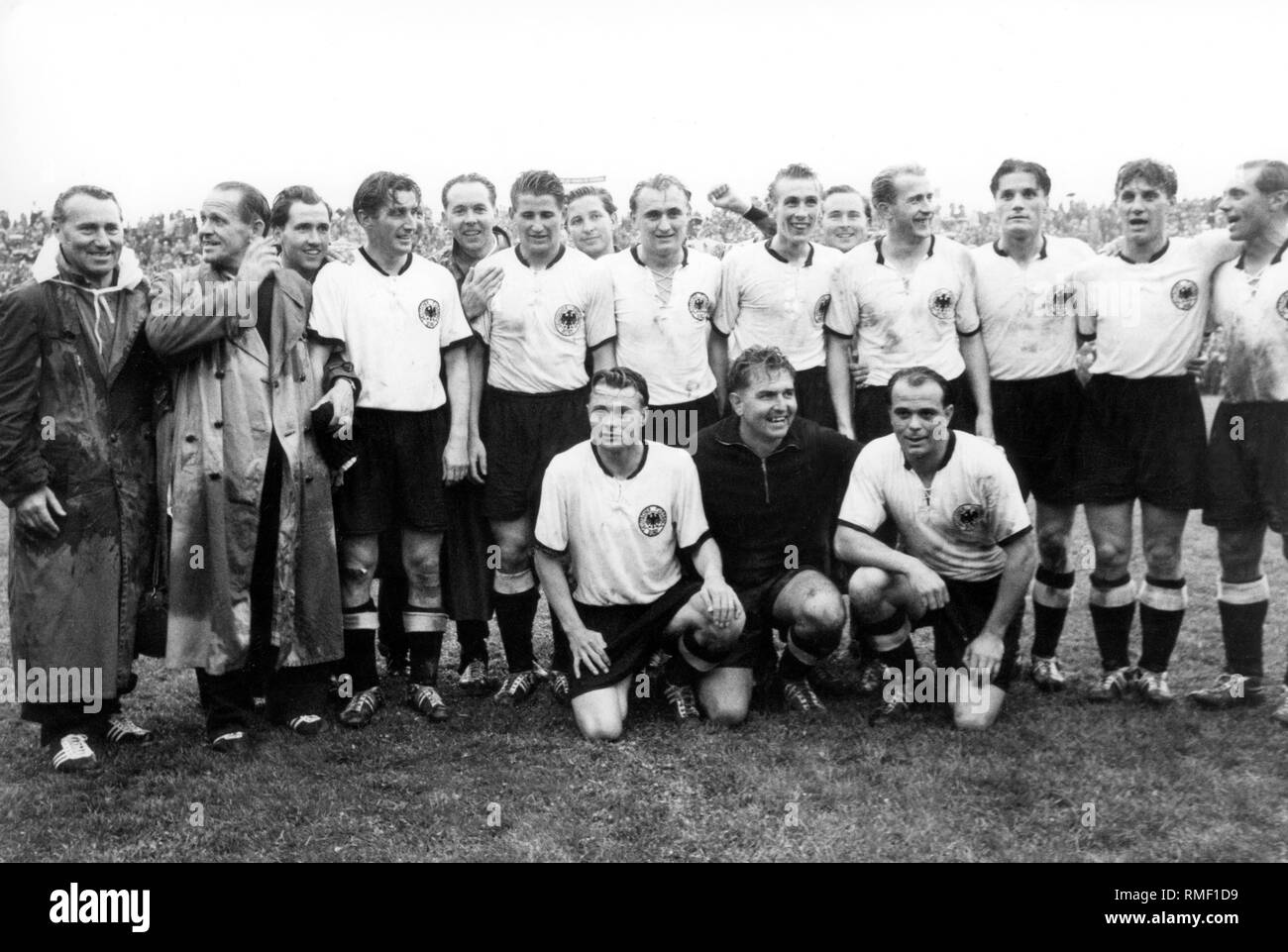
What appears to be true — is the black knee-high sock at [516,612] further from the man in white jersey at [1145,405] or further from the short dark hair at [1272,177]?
the short dark hair at [1272,177]

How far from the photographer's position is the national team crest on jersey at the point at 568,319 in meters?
5.02

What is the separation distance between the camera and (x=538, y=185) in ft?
16.4

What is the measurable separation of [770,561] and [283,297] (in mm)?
2234

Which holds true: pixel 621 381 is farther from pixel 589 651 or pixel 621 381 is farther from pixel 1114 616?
pixel 1114 616

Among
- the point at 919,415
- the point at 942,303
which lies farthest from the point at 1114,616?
the point at 942,303

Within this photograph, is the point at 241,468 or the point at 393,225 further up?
the point at 393,225

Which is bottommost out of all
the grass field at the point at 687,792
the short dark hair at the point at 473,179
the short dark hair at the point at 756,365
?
the grass field at the point at 687,792

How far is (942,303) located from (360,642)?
2.89 meters

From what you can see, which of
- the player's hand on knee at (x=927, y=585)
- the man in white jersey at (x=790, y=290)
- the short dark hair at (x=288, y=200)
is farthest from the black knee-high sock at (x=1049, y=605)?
the short dark hair at (x=288, y=200)

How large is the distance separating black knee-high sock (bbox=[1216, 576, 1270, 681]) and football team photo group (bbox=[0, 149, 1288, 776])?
15 millimetres

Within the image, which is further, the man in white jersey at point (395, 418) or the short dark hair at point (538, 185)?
the short dark hair at point (538, 185)

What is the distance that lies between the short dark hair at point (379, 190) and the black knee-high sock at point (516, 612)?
5.41 feet

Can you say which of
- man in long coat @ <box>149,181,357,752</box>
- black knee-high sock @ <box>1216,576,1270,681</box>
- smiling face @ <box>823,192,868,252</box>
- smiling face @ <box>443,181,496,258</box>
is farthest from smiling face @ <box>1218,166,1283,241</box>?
man in long coat @ <box>149,181,357,752</box>

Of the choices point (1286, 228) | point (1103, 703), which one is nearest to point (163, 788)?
point (1103, 703)
